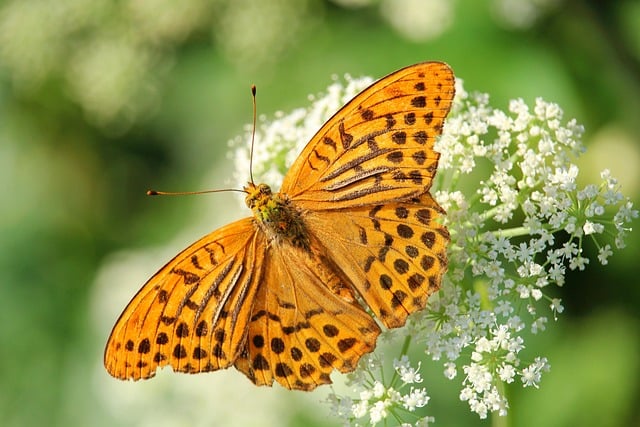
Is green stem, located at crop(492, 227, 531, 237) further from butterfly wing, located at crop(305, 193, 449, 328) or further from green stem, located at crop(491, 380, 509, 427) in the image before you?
green stem, located at crop(491, 380, 509, 427)

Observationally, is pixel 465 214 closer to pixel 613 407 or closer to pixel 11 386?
pixel 613 407

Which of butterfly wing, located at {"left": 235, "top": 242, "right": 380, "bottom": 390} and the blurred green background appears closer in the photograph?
butterfly wing, located at {"left": 235, "top": 242, "right": 380, "bottom": 390}

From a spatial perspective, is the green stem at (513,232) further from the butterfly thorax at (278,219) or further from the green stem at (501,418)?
the butterfly thorax at (278,219)

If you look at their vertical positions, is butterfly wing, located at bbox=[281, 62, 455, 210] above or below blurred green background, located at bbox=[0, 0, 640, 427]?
below

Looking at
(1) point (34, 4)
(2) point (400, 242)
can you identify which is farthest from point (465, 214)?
(1) point (34, 4)

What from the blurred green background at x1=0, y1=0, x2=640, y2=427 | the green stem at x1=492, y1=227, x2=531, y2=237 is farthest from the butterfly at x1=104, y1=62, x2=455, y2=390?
the blurred green background at x1=0, y1=0, x2=640, y2=427

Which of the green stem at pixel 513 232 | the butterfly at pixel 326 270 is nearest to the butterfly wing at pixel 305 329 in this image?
the butterfly at pixel 326 270
